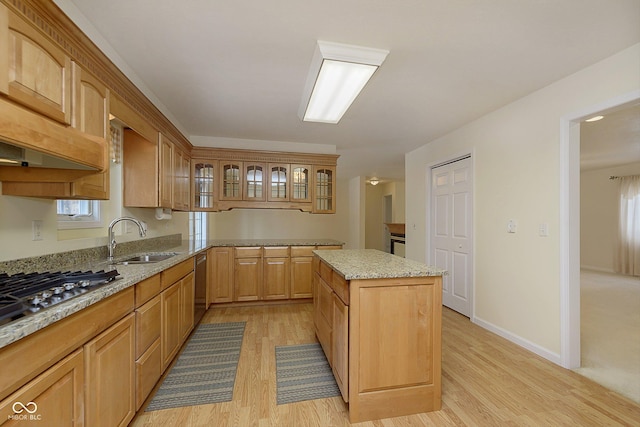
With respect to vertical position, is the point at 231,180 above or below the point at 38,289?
above

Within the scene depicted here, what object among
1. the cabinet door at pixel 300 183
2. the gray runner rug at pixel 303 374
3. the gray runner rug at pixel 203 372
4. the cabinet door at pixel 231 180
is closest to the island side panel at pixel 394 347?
the gray runner rug at pixel 303 374

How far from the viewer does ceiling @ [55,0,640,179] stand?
1.53 m

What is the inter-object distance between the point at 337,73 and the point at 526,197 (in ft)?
6.96

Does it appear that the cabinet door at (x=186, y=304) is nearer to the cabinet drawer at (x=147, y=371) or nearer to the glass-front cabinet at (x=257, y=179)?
the cabinet drawer at (x=147, y=371)

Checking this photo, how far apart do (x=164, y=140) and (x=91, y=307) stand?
1991mm

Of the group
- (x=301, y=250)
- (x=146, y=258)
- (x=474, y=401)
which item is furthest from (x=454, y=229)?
(x=146, y=258)

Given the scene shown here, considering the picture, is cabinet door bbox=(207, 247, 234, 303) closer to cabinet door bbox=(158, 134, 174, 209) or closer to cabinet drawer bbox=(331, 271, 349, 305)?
cabinet door bbox=(158, 134, 174, 209)

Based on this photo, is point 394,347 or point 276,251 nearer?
point 394,347

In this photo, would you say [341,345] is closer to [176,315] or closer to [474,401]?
[474,401]

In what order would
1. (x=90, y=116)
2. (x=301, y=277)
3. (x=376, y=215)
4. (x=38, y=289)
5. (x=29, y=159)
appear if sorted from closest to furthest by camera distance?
1. (x=38, y=289)
2. (x=29, y=159)
3. (x=90, y=116)
4. (x=301, y=277)
5. (x=376, y=215)

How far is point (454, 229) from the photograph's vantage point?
3.59 m

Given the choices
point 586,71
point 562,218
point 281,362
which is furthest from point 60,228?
point 586,71

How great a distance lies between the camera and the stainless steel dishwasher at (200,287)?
2925mm

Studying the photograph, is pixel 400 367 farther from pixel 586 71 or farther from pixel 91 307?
pixel 586 71
